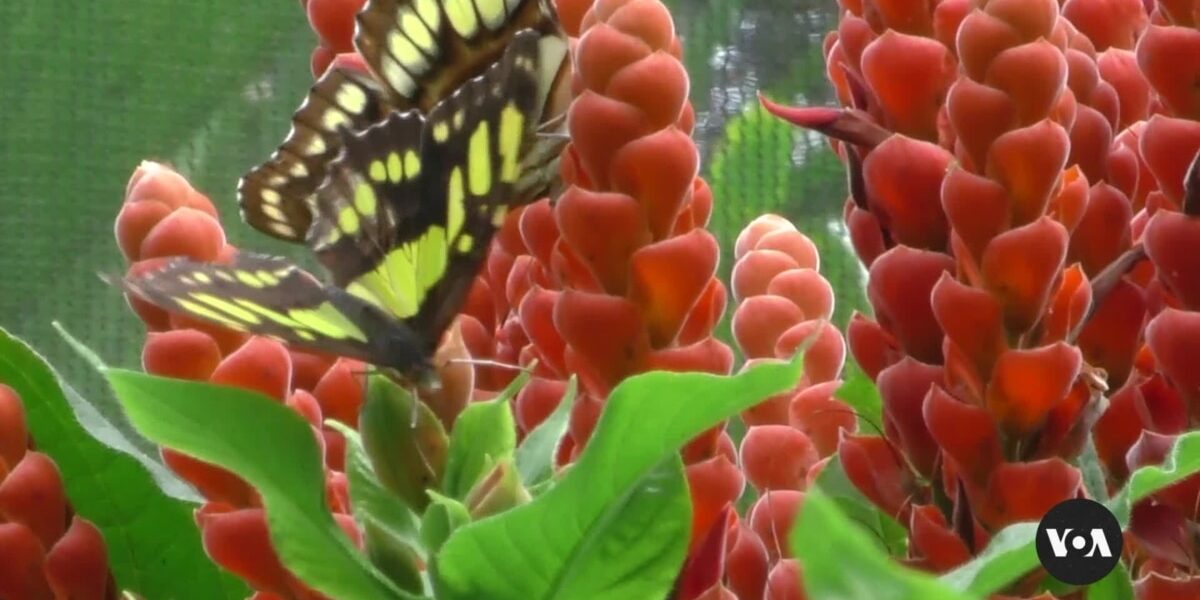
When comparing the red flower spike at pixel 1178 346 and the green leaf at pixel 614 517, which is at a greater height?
the green leaf at pixel 614 517

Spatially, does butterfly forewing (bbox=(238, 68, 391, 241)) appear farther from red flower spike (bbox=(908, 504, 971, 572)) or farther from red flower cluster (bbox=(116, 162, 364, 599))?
red flower spike (bbox=(908, 504, 971, 572))

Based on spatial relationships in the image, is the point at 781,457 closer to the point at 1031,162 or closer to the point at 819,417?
the point at 819,417

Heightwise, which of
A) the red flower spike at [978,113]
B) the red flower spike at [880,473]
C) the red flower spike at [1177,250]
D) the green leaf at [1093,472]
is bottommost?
the green leaf at [1093,472]

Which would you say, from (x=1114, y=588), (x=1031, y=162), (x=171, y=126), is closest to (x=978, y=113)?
(x=1031, y=162)

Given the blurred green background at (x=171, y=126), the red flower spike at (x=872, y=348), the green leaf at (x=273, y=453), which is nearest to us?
the green leaf at (x=273, y=453)

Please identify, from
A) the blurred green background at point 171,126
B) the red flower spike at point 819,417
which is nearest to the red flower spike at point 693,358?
the red flower spike at point 819,417

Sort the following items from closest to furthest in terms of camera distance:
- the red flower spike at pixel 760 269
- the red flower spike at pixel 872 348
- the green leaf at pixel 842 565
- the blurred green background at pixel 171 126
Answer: the green leaf at pixel 842 565
the red flower spike at pixel 872 348
the red flower spike at pixel 760 269
the blurred green background at pixel 171 126

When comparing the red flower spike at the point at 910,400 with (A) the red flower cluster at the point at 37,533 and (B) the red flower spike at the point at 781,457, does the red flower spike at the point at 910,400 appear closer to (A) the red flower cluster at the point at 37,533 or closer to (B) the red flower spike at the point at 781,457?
(B) the red flower spike at the point at 781,457

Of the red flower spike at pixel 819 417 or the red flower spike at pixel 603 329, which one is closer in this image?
the red flower spike at pixel 603 329
